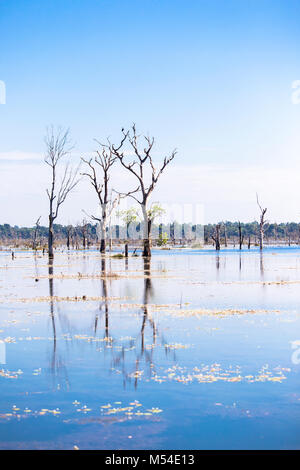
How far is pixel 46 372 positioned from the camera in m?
8.87

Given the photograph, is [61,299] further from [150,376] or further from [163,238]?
[163,238]

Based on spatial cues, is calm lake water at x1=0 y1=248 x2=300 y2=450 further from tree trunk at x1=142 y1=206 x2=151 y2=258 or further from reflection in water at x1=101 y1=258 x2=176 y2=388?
tree trunk at x1=142 y1=206 x2=151 y2=258

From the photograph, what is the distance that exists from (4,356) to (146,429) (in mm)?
4537

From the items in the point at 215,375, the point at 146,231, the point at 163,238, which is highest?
the point at 146,231

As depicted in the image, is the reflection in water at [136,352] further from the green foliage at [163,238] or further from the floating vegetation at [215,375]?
the green foliage at [163,238]

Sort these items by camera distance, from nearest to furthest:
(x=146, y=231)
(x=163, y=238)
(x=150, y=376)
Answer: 1. (x=150, y=376)
2. (x=146, y=231)
3. (x=163, y=238)

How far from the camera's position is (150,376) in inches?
338

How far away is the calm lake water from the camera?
630 centimetres

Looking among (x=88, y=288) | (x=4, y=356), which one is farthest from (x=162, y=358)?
(x=88, y=288)

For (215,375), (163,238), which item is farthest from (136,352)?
(163,238)

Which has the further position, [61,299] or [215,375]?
[61,299]

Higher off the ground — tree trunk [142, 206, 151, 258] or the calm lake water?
tree trunk [142, 206, 151, 258]

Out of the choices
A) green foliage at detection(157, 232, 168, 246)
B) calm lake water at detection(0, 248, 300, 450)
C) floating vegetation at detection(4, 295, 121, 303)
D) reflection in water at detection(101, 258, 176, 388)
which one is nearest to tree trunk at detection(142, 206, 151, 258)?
floating vegetation at detection(4, 295, 121, 303)
